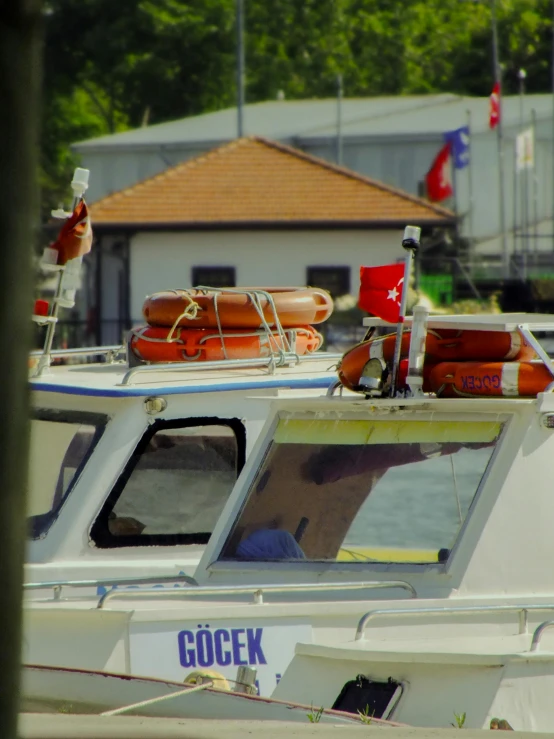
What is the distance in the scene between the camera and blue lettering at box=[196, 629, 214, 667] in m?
5.39

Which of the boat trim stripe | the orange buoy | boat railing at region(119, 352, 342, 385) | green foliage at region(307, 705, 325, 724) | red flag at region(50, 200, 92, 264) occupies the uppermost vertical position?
red flag at region(50, 200, 92, 264)

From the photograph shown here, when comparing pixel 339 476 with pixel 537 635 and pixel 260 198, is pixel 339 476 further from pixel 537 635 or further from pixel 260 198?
pixel 260 198

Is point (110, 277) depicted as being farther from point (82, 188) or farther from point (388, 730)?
point (388, 730)

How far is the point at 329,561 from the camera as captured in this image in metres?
5.71

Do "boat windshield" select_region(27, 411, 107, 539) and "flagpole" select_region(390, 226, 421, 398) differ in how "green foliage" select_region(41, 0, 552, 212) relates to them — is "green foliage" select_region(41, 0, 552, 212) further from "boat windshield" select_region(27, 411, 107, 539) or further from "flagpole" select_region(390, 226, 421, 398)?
"flagpole" select_region(390, 226, 421, 398)

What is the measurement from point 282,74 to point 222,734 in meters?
63.3

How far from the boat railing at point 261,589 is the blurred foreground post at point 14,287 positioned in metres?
3.43

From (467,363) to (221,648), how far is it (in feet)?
4.44

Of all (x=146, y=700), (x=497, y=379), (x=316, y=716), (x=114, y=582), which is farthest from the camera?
(x=114, y=582)

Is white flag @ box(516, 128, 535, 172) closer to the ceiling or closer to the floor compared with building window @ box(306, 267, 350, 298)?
closer to the ceiling

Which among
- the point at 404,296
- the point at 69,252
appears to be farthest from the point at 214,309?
the point at 404,296

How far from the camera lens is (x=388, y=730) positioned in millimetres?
3666

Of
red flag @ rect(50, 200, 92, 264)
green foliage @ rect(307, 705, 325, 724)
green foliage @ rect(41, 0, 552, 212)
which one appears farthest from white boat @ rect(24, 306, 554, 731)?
green foliage @ rect(41, 0, 552, 212)

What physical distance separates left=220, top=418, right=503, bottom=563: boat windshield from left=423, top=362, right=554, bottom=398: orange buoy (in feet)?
0.40
